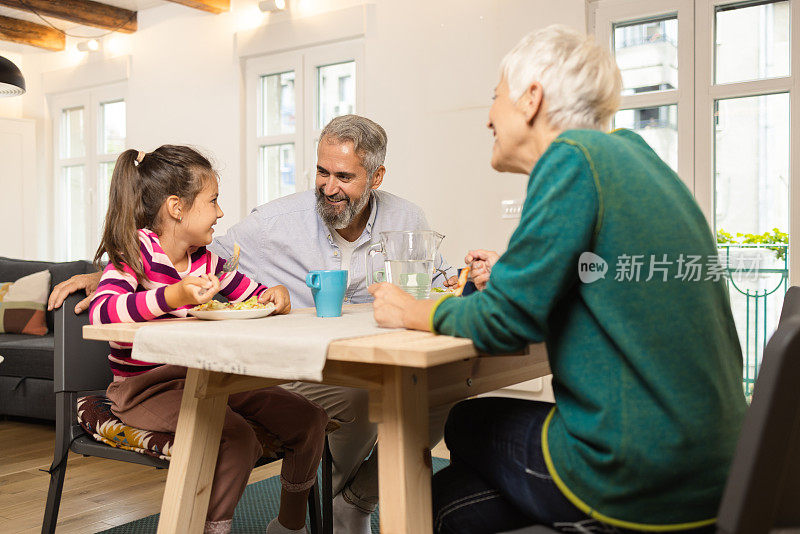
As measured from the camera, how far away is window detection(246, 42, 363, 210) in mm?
4891

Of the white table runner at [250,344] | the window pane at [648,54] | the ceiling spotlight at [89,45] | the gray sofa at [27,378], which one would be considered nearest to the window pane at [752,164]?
the window pane at [648,54]

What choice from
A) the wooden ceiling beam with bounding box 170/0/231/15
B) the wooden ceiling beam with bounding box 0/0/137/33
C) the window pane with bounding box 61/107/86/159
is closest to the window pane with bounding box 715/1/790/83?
the wooden ceiling beam with bounding box 170/0/231/15

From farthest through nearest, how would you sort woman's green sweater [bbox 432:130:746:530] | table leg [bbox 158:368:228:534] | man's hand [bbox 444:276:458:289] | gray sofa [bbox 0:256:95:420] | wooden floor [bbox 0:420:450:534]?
1. gray sofa [bbox 0:256:95:420]
2. wooden floor [bbox 0:420:450:534]
3. man's hand [bbox 444:276:458:289]
4. table leg [bbox 158:368:228:534]
5. woman's green sweater [bbox 432:130:746:530]

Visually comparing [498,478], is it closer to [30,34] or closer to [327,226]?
[327,226]

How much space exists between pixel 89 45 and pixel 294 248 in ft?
15.7

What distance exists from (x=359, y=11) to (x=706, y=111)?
2.15 m

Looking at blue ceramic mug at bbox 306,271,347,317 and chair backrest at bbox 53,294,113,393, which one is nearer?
blue ceramic mug at bbox 306,271,347,317

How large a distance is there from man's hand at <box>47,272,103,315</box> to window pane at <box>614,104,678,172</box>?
2.77 m

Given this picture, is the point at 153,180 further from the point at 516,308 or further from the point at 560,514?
the point at 560,514

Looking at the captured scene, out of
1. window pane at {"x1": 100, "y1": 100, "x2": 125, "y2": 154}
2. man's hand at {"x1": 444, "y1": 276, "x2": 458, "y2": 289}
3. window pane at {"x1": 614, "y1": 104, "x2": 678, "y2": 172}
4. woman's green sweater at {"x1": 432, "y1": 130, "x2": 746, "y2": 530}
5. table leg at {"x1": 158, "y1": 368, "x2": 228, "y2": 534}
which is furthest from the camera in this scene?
window pane at {"x1": 100, "y1": 100, "x2": 125, "y2": 154}

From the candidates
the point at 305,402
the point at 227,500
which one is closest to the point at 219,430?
the point at 227,500

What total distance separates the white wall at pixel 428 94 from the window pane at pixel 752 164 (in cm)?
89

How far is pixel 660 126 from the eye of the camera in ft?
12.1

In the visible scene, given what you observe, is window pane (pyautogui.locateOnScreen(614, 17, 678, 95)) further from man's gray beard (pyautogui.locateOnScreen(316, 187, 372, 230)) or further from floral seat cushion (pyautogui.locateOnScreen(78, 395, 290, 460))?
floral seat cushion (pyautogui.locateOnScreen(78, 395, 290, 460))
